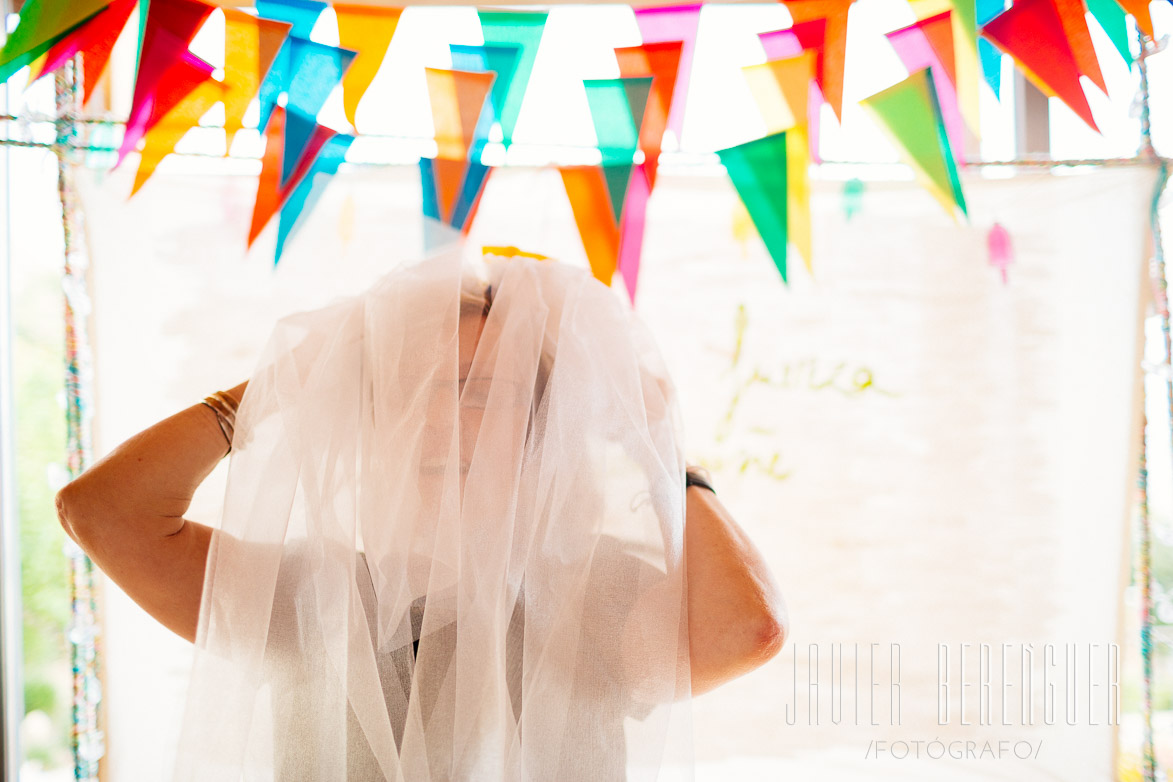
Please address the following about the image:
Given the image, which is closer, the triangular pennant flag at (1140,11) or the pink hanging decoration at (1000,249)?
the triangular pennant flag at (1140,11)

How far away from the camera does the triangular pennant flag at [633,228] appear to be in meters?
1.18

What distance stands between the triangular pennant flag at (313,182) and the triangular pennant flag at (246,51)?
0.13 meters

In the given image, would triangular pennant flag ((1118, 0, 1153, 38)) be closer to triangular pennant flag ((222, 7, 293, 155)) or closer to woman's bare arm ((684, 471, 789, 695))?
woman's bare arm ((684, 471, 789, 695))

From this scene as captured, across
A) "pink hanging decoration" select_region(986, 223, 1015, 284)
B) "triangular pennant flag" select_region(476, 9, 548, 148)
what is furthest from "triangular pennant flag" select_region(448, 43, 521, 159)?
"pink hanging decoration" select_region(986, 223, 1015, 284)

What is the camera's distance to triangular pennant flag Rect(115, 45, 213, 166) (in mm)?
1076

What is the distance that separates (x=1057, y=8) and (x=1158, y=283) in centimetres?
62

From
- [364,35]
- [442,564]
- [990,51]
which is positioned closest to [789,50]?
[990,51]

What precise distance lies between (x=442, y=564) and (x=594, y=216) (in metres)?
0.62

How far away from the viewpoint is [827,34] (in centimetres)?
107

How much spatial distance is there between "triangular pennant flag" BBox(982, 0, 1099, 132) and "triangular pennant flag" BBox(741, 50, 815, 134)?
10.0 inches

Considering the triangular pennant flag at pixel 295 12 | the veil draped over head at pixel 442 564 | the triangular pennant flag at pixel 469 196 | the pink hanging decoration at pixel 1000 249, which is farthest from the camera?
the pink hanging decoration at pixel 1000 249

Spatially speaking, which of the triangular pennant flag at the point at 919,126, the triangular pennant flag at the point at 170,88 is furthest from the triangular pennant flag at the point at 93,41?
the triangular pennant flag at the point at 919,126

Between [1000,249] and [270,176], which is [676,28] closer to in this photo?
[270,176]

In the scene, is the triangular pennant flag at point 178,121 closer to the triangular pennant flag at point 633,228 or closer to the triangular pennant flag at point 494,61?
the triangular pennant flag at point 494,61
